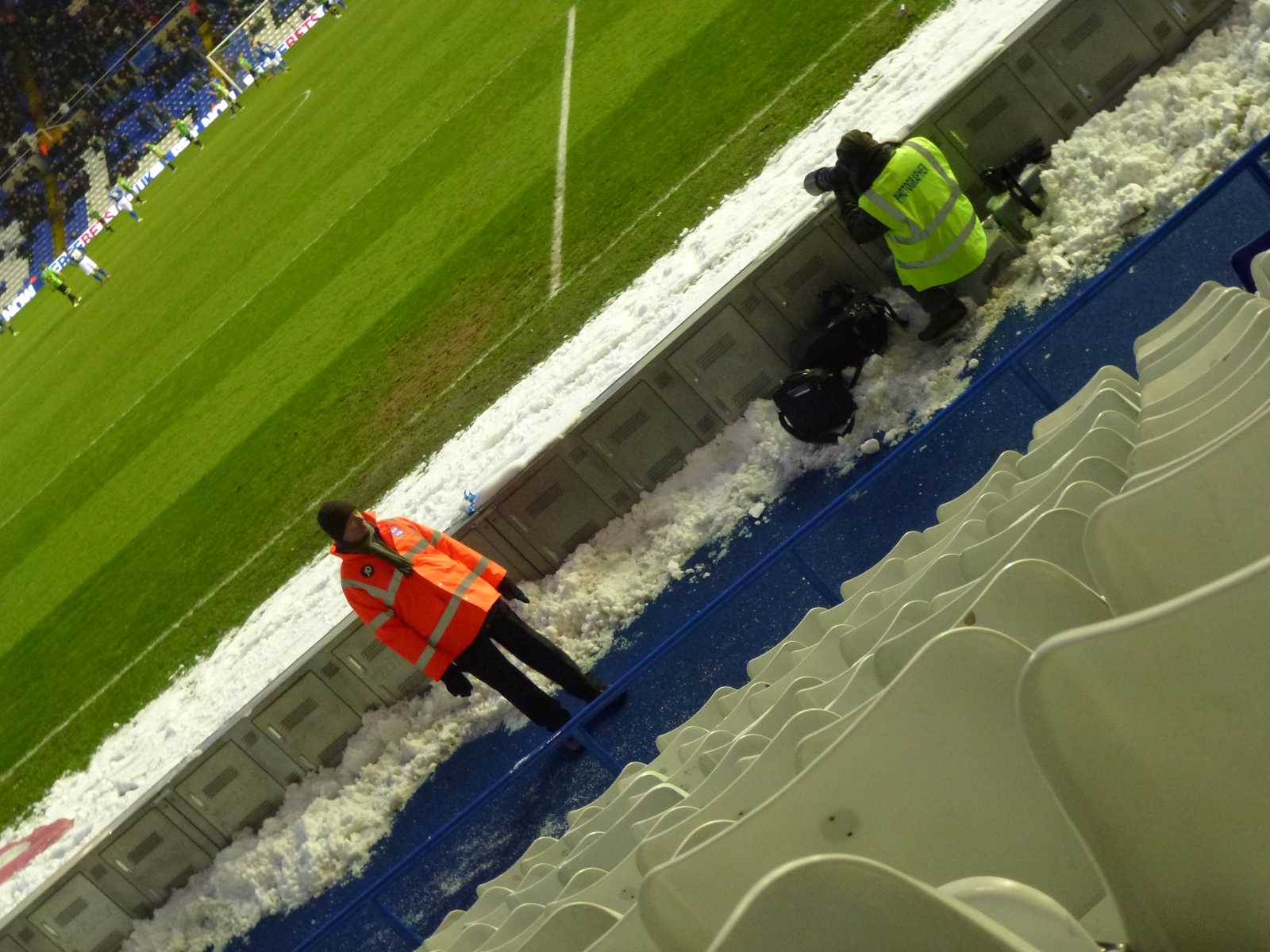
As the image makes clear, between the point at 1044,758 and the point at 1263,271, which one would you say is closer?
the point at 1044,758

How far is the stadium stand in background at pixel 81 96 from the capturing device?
33.5 m

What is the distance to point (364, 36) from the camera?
80.5ft

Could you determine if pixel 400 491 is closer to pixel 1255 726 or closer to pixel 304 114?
pixel 1255 726

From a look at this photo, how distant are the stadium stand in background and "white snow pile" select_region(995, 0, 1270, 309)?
82.3ft

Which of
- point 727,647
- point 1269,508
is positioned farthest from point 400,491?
point 1269,508

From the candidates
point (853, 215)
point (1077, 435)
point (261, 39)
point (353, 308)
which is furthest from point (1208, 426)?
point (261, 39)

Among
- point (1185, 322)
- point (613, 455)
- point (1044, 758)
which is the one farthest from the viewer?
point (613, 455)

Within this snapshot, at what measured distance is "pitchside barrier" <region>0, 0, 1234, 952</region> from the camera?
30.9 feet

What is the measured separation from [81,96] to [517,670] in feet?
111

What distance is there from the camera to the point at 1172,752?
1853 mm

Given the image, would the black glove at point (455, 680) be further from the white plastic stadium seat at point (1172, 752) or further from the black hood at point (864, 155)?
the white plastic stadium seat at point (1172, 752)

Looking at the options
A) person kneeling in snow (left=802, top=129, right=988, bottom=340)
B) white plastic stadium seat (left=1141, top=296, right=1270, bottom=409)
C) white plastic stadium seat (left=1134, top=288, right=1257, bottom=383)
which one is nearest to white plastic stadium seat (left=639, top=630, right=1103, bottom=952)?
white plastic stadium seat (left=1141, top=296, right=1270, bottom=409)

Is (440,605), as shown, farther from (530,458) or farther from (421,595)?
(530,458)

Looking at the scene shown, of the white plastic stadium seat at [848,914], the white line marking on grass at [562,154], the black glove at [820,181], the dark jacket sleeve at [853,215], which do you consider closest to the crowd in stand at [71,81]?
the white line marking on grass at [562,154]
